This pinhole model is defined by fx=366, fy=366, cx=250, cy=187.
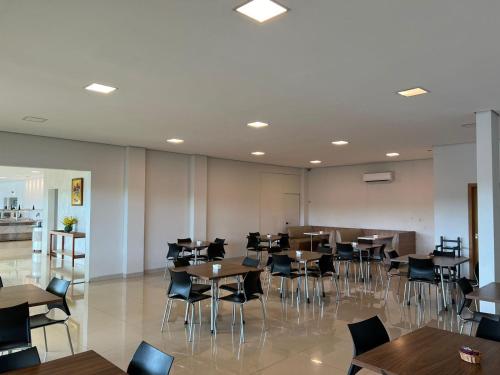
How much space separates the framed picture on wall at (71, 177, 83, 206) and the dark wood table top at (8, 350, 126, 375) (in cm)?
827

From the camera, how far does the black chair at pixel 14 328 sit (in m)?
2.91

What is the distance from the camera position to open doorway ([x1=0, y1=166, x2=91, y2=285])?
27.2ft

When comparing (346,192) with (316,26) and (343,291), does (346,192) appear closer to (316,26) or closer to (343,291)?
(343,291)

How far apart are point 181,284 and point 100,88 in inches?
97.7

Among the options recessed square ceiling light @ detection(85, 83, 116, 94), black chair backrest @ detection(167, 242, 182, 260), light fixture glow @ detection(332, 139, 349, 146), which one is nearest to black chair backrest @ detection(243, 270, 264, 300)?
recessed square ceiling light @ detection(85, 83, 116, 94)

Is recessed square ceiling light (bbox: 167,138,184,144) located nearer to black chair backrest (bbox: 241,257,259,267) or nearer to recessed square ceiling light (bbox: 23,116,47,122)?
recessed square ceiling light (bbox: 23,116,47,122)

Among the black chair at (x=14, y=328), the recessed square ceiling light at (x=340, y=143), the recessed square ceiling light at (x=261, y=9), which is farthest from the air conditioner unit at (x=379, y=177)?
the black chair at (x=14, y=328)

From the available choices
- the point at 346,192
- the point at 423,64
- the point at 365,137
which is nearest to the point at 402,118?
the point at 365,137

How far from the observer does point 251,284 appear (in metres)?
4.58

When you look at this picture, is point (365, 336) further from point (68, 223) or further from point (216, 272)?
point (68, 223)

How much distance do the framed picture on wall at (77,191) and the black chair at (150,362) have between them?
8.32m

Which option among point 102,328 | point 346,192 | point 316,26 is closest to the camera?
point 316,26

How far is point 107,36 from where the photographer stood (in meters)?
2.86

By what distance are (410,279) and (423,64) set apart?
11.7ft
